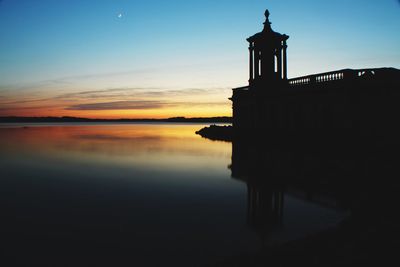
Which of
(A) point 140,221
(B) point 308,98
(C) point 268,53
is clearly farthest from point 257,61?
(A) point 140,221

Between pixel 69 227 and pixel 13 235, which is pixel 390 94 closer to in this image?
pixel 69 227

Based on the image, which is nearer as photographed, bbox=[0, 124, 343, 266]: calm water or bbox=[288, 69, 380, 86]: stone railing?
bbox=[0, 124, 343, 266]: calm water

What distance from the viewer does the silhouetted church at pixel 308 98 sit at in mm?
22484

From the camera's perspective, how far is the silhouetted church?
73.8ft

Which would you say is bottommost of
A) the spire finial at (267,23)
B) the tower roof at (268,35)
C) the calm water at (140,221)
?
the calm water at (140,221)

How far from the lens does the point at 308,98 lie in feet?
90.0

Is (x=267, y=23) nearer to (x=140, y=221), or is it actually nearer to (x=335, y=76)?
(x=335, y=76)

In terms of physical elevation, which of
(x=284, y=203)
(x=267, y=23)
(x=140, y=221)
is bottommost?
(x=140, y=221)

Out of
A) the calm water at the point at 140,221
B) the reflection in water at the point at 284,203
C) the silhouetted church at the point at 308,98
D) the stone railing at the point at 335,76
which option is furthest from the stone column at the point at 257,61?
the calm water at the point at 140,221

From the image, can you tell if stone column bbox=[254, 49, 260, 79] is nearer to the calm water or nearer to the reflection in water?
the reflection in water

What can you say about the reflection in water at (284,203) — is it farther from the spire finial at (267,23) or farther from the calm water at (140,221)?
the spire finial at (267,23)

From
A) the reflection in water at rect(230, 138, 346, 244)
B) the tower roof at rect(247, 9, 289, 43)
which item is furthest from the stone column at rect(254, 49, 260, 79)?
the reflection in water at rect(230, 138, 346, 244)

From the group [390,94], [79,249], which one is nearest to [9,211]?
[79,249]

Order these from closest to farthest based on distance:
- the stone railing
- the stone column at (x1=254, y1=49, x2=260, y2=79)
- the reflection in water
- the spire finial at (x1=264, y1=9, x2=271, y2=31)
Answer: the reflection in water
the stone railing
the spire finial at (x1=264, y1=9, x2=271, y2=31)
the stone column at (x1=254, y1=49, x2=260, y2=79)
